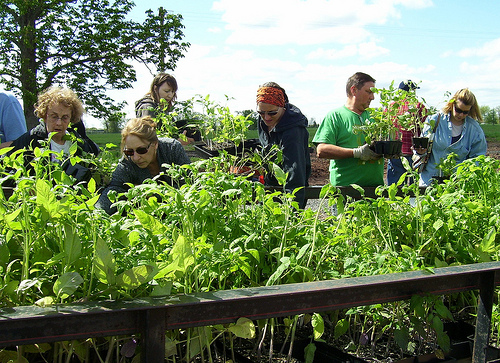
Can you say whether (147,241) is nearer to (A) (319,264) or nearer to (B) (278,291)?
(B) (278,291)

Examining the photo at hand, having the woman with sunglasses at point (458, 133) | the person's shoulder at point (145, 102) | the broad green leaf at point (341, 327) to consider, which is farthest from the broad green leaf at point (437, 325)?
the person's shoulder at point (145, 102)

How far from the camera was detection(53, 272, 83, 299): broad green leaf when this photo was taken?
1031 mm

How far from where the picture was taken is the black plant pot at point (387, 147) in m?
3.29

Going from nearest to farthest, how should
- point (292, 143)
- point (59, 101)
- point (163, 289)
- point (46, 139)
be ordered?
point (163, 289)
point (46, 139)
point (59, 101)
point (292, 143)

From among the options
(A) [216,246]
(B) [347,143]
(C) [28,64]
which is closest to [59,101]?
(B) [347,143]

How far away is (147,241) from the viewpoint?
132cm

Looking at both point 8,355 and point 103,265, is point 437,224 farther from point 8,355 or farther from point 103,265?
point 8,355

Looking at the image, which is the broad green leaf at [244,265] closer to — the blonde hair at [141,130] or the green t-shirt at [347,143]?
the blonde hair at [141,130]

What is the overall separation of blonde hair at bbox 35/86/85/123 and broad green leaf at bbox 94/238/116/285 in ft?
8.05

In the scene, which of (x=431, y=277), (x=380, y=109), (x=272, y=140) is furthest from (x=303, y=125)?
(x=431, y=277)

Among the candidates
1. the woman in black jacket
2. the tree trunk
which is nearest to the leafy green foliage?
the woman in black jacket

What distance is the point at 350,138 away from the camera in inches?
147

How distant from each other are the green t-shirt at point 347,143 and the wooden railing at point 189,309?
2294 millimetres

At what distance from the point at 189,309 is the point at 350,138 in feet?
9.46
